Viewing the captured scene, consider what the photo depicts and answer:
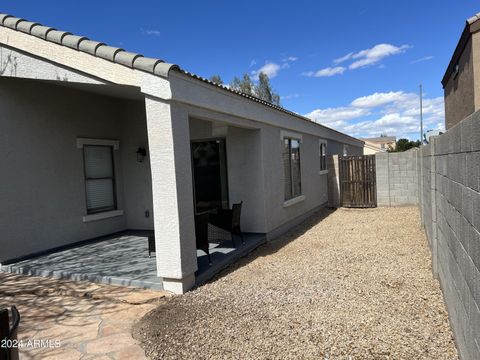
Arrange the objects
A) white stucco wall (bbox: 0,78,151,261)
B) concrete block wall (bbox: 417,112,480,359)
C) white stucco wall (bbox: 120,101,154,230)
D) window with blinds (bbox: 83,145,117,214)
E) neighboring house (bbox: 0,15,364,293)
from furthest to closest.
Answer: white stucco wall (bbox: 120,101,154,230) → window with blinds (bbox: 83,145,117,214) → white stucco wall (bbox: 0,78,151,261) → neighboring house (bbox: 0,15,364,293) → concrete block wall (bbox: 417,112,480,359)

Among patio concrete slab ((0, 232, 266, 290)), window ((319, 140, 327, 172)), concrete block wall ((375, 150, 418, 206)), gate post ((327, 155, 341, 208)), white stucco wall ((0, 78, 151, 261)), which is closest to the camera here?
patio concrete slab ((0, 232, 266, 290))

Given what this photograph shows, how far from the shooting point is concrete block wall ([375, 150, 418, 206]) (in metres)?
14.5

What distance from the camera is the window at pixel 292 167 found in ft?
35.4

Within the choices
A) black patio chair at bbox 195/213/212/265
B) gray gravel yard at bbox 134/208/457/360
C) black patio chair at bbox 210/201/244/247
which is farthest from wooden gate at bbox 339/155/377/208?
black patio chair at bbox 195/213/212/265

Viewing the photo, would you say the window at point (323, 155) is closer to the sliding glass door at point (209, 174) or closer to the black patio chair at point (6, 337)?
the sliding glass door at point (209, 174)

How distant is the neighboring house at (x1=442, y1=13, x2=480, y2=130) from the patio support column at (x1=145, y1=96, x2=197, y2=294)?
1208 cm

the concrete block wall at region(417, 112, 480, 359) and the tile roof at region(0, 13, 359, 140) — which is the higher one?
the tile roof at region(0, 13, 359, 140)

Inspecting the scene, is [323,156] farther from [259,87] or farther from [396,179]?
[259,87]

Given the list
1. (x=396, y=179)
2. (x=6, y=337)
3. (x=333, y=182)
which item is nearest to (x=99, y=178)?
(x=6, y=337)

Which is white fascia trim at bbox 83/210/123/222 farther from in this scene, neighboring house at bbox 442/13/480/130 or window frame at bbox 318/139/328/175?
neighboring house at bbox 442/13/480/130

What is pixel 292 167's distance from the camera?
445 inches

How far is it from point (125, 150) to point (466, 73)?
1520 centimetres

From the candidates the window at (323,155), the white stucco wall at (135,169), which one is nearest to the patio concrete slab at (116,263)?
the white stucco wall at (135,169)

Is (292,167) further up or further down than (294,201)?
further up
